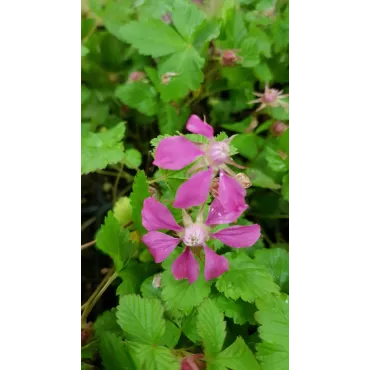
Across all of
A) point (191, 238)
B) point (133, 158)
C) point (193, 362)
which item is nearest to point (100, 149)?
point (133, 158)

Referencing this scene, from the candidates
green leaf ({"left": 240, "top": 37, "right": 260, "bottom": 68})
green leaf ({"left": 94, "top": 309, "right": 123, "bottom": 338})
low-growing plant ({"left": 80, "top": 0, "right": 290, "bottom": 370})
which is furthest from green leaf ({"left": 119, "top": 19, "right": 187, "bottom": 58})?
green leaf ({"left": 94, "top": 309, "right": 123, "bottom": 338})

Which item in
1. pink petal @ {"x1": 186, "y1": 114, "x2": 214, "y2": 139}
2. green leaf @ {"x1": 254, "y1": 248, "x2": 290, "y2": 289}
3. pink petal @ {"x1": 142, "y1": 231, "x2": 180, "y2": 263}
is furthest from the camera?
green leaf @ {"x1": 254, "y1": 248, "x2": 290, "y2": 289}

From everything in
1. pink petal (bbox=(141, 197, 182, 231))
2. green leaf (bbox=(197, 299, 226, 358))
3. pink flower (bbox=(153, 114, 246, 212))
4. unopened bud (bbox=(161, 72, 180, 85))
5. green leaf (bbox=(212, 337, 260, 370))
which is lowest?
green leaf (bbox=(212, 337, 260, 370))

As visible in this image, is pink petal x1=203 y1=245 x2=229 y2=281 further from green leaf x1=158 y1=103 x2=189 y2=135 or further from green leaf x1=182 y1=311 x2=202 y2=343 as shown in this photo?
green leaf x1=158 y1=103 x2=189 y2=135

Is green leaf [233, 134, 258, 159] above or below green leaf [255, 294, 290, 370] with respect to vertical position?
above

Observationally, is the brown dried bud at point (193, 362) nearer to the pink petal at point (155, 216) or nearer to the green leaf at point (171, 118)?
the pink petal at point (155, 216)

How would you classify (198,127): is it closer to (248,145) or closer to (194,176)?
(194,176)
